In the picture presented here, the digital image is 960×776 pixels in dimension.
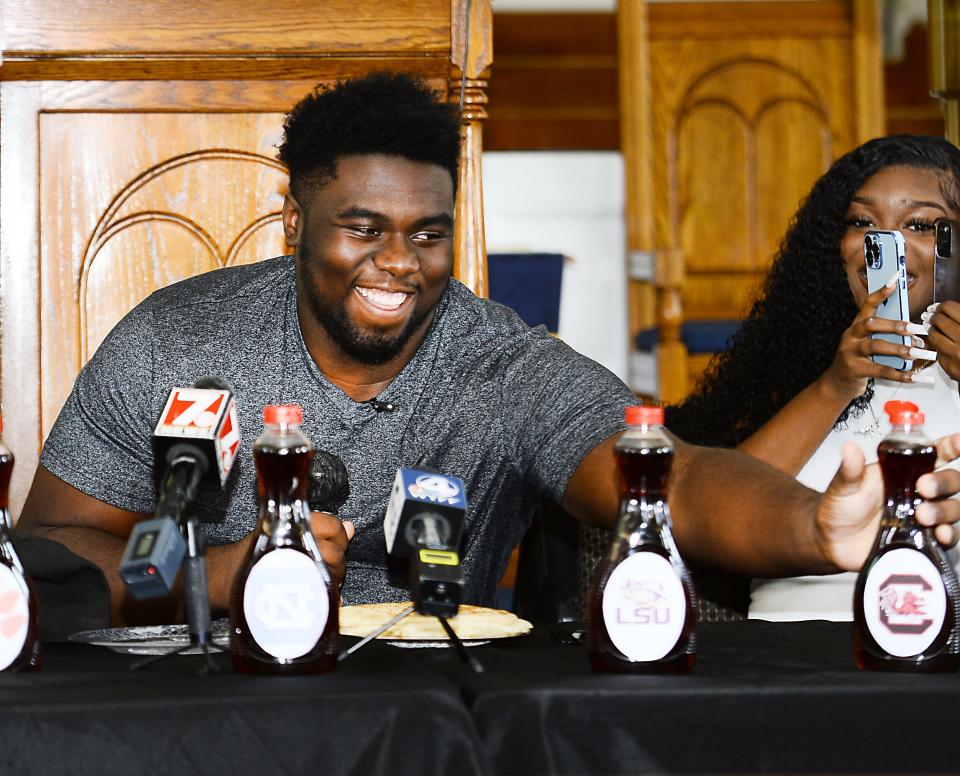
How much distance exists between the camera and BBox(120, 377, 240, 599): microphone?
98 cm

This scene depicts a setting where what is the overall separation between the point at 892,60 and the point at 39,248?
154 inches

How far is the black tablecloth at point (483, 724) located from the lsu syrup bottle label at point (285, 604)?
0.14 feet

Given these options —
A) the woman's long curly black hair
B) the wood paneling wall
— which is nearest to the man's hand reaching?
the woman's long curly black hair

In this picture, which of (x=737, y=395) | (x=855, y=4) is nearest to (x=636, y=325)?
(x=855, y=4)

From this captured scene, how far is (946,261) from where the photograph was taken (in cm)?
198

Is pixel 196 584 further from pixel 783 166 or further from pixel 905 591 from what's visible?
pixel 783 166

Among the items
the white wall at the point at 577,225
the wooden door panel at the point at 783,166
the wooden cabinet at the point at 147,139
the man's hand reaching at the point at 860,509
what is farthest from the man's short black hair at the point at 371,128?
the wooden door panel at the point at 783,166

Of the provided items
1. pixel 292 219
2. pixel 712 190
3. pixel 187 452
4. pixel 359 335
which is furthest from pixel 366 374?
pixel 712 190

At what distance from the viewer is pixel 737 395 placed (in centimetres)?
222

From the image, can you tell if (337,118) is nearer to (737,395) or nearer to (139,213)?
(139,213)

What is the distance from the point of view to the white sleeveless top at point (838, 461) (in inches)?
72.6

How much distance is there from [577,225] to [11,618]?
3.87 metres

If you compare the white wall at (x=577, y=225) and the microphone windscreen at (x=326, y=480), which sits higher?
the white wall at (x=577, y=225)

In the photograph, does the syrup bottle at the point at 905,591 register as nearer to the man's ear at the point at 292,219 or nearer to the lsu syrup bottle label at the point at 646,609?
the lsu syrup bottle label at the point at 646,609
